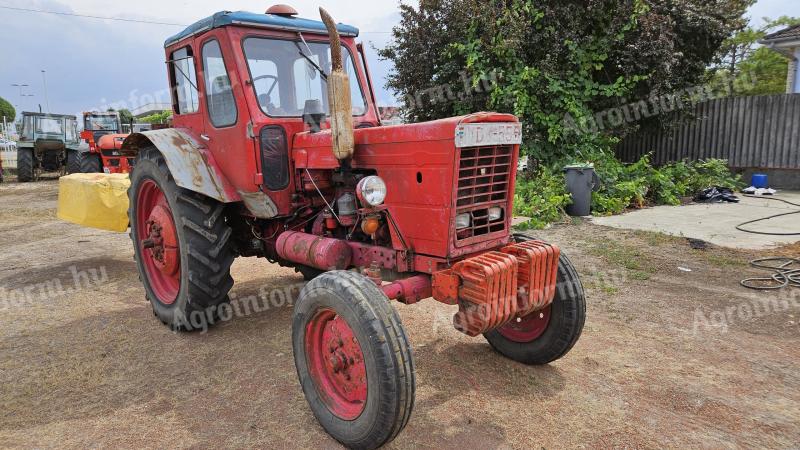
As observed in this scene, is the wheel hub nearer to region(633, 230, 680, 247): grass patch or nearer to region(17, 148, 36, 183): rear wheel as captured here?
region(633, 230, 680, 247): grass patch

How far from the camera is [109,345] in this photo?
13.5ft

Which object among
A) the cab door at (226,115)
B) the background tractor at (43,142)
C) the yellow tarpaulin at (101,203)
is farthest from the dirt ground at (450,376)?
the background tractor at (43,142)

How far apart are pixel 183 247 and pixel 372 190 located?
6.10ft

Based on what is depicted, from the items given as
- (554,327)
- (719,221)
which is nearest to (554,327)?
(554,327)

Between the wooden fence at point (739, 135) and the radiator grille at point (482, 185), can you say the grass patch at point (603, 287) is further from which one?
the wooden fence at point (739, 135)

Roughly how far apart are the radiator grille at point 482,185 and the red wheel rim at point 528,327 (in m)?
0.66

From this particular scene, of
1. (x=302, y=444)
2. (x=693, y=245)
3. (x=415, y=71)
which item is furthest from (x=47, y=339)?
(x=415, y=71)

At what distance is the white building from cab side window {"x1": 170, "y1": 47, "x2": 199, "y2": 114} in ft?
47.0

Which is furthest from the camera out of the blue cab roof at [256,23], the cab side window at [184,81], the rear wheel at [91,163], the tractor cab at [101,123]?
the tractor cab at [101,123]

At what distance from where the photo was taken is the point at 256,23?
150 inches

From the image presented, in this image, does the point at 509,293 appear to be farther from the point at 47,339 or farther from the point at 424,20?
the point at 424,20

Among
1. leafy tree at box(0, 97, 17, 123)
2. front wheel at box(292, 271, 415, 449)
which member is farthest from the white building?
leafy tree at box(0, 97, 17, 123)

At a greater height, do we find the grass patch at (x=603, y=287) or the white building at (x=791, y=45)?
the white building at (x=791, y=45)

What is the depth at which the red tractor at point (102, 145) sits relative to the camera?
1384 cm
